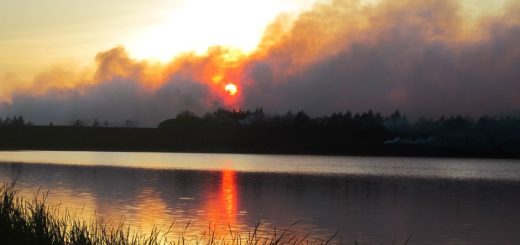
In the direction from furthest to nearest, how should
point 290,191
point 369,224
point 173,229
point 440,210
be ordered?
point 290,191 → point 440,210 → point 369,224 → point 173,229

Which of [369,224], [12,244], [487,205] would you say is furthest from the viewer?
[487,205]

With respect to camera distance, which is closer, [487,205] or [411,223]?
[411,223]

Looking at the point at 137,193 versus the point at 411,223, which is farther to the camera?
the point at 137,193

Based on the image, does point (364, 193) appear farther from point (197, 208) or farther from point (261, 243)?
point (261, 243)

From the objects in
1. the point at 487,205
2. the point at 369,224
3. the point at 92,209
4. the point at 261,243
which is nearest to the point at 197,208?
the point at 92,209

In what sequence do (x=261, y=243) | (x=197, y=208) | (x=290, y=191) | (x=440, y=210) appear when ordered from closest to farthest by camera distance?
(x=261, y=243) < (x=197, y=208) < (x=440, y=210) < (x=290, y=191)

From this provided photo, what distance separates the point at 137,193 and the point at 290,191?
16.7 metres

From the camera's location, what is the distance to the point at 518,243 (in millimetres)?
34031

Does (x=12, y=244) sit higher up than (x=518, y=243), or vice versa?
(x=12, y=244)

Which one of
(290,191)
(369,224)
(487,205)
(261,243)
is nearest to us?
(261,243)

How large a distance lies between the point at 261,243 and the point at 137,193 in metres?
30.9

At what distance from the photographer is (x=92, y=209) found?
4241cm

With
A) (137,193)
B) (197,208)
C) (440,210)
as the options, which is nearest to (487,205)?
(440,210)

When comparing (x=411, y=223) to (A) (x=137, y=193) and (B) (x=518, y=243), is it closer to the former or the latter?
(B) (x=518, y=243)
